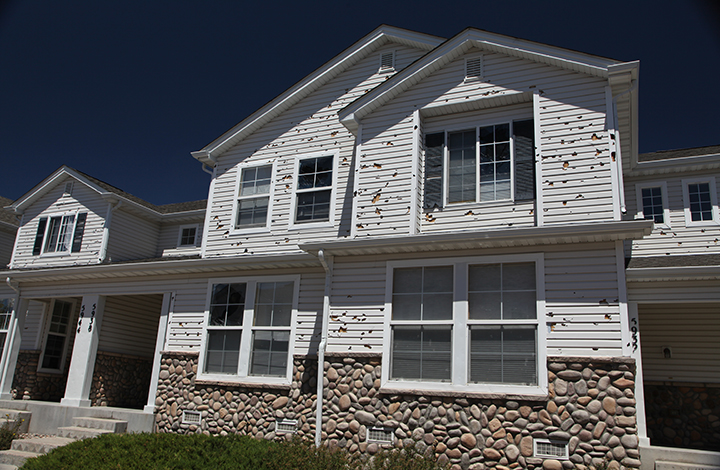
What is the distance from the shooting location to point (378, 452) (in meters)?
8.30

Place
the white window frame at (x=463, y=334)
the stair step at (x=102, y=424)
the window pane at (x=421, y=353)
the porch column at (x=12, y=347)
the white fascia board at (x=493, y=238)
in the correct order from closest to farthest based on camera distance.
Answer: the white fascia board at (x=493, y=238)
the white window frame at (x=463, y=334)
the window pane at (x=421, y=353)
the stair step at (x=102, y=424)
the porch column at (x=12, y=347)

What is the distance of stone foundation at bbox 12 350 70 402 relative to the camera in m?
15.1

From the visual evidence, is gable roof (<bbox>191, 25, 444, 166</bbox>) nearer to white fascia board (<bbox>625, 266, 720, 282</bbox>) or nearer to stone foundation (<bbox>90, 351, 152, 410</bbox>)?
stone foundation (<bbox>90, 351, 152, 410</bbox>)

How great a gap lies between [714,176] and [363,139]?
28.5 ft

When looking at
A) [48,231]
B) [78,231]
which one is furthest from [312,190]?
[48,231]

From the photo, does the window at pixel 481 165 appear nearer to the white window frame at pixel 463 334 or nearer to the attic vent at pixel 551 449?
the white window frame at pixel 463 334

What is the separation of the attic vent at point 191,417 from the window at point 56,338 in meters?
6.88

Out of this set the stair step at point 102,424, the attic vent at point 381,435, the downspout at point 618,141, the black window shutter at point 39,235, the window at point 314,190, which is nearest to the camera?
the downspout at point 618,141

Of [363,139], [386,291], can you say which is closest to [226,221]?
[363,139]

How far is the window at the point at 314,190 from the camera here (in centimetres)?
1166

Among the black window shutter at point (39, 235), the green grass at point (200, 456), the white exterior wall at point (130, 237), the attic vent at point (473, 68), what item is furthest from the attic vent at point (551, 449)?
the black window shutter at point (39, 235)

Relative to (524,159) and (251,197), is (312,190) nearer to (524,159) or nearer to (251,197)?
(251,197)

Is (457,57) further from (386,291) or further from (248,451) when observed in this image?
(248,451)

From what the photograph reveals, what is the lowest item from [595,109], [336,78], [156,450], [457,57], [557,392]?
[156,450]
